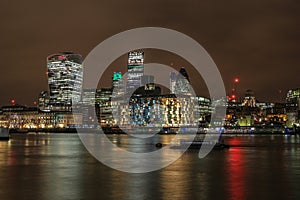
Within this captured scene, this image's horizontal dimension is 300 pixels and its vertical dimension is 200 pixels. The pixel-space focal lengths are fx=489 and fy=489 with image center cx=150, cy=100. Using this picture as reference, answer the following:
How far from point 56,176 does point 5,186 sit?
4.12 m

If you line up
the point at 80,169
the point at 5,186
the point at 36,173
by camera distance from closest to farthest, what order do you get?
the point at 5,186
the point at 36,173
the point at 80,169

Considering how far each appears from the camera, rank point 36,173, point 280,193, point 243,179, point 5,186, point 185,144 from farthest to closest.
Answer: point 185,144
point 36,173
point 243,179
point 5,186
point 280,193

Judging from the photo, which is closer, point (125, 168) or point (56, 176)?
point (56, 176)

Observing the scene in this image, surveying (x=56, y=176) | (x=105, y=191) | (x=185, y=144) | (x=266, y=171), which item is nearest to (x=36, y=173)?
(x=56, y=176)

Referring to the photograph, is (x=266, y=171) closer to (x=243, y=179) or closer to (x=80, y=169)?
(x=243, y=179)

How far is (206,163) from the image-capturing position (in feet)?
109

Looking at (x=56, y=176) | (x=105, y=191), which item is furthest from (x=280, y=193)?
(x=56, y=176)

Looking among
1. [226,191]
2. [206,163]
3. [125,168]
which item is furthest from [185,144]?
[226,191]

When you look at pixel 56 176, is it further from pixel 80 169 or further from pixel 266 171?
pixel 266 171

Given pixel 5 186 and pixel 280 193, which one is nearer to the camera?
pixel 280 193

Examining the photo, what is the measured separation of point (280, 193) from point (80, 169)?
1338 cm

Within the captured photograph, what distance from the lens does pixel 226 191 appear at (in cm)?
1955

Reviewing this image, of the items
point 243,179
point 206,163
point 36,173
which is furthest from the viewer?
point 206,163

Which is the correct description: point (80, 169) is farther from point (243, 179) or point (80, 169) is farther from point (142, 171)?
point (243, 179)
